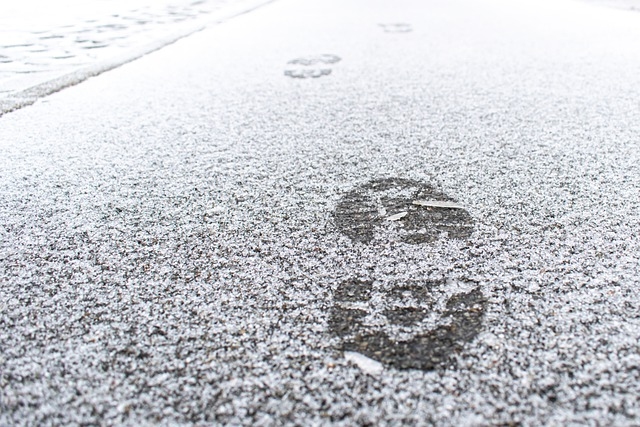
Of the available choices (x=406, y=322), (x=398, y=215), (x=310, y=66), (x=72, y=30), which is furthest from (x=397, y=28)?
(x=406, y=322)

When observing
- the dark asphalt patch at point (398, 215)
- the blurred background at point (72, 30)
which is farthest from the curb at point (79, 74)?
the dark asphalt patch at point (398, 215)

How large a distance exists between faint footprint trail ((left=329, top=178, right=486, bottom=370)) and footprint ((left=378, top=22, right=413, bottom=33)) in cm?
252

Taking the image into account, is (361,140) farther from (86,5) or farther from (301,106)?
(86,5)

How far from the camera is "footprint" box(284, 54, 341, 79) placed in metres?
1.96

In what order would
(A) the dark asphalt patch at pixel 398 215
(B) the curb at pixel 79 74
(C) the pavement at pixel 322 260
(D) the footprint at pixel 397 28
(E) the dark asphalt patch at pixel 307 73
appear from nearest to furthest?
1. (C) the pavement at pixel 322 260
2. (A) the dark asphalt patch at pixel 398 215
3. (B) the curb at pixel 79 74
4. (E) the dark asphalt patch at pixel 307 73
5. (D) the footprint at pixel 397 28

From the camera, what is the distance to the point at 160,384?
496mm

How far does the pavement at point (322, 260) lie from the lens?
19.1 inches

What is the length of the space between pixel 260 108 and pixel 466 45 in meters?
1.43

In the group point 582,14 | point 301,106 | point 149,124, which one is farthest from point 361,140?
point 582,14

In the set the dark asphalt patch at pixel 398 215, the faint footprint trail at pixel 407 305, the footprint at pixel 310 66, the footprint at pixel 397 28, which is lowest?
the footprint at pixel 397 28

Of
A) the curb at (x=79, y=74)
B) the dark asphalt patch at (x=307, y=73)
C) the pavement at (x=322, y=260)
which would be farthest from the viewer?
the dark asphalt patch at (x=307, y=73)

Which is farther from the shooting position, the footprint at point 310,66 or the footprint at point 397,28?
the footprint at point 397,28

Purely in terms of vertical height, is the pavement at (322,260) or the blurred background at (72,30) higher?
the pavement at (322,260)

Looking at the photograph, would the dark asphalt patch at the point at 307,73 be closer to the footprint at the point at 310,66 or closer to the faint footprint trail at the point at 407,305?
the footprint at the point at 310,66
